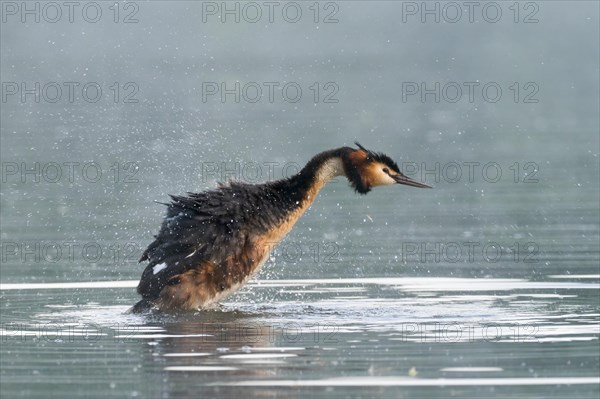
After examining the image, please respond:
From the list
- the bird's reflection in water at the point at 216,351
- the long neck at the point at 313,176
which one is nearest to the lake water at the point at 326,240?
the bird's reflection in water at the point at 216,351

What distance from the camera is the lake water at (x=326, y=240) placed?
1059 cm

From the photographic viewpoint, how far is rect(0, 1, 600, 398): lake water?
10594mm

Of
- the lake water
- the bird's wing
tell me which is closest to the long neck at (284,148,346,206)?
the bird's wing

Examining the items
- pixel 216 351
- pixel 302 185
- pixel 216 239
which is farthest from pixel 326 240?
pixel 216 351

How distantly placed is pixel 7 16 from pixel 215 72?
12036mm

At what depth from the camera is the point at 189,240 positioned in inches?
529

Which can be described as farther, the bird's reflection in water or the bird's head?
the bird's head

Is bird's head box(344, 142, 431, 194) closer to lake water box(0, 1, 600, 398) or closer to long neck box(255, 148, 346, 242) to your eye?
long neck box(255, 148, 346, 242)

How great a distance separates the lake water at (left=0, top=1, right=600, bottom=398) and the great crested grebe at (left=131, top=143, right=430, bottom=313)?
0.85 feet

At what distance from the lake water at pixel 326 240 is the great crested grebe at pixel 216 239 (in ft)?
0.85

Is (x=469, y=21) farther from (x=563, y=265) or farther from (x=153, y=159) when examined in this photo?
(x=563, y=265)

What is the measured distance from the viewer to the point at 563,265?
15398 millimetres

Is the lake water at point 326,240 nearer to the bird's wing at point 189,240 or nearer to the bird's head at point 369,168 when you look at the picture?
the bird's wing at point 189,240

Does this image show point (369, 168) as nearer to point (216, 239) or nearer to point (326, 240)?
point (216, 239)
